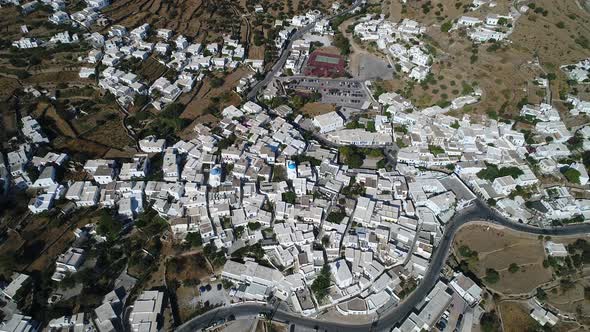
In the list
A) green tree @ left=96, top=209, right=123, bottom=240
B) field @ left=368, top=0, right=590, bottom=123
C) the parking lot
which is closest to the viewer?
green tree @ left=96, top=209, right=123, bottom=240

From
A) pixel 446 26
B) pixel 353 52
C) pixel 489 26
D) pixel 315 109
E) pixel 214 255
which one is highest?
pixel 489 26

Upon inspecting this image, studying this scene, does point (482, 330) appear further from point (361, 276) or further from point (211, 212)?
point (211, 212)

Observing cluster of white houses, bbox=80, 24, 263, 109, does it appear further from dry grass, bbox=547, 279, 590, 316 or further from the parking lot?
dry grass, bbox=547, 279, 590, 316

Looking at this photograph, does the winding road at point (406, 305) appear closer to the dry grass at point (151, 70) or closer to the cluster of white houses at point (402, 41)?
the cluster of white houses at point (402, 41)

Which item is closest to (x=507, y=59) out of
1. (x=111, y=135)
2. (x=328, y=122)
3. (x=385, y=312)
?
(x=328, y=122)

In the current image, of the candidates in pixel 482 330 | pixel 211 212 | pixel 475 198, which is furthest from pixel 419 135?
pixel 211 212

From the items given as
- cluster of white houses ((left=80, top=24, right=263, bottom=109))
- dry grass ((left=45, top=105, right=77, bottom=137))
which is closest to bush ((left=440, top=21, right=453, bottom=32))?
cluster of white houses ((left=80, top=24, right=263, bottom=109))

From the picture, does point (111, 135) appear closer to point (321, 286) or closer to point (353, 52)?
point (321, 286)

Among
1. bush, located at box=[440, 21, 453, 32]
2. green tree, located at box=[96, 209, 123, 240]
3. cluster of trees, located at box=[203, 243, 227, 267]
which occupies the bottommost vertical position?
cluster of trees, located at box=[203, 243, 227, 267]
